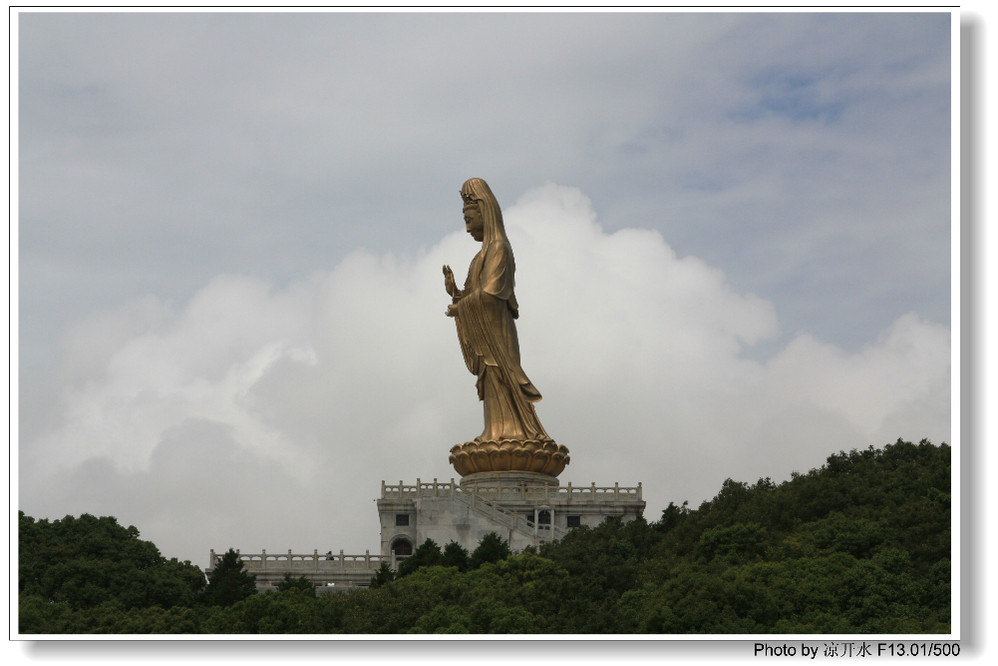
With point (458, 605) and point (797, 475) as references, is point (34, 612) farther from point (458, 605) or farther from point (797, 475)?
point (797, 475)

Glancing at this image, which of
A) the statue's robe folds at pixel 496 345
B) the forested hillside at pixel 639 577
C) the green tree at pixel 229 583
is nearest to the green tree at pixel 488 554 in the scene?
the forested hillside at pixel 639 577

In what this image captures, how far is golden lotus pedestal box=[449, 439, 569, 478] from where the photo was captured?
46.0m

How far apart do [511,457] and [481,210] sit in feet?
24.0

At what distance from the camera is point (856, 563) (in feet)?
95.6

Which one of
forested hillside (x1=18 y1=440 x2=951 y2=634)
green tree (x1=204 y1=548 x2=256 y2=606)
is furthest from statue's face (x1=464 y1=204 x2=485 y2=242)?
green tree (x1=204 y1=548 x2=256 y2=606)

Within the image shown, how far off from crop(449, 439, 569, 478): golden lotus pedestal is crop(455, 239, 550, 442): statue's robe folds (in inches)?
15.2

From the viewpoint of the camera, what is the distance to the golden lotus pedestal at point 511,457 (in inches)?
1810

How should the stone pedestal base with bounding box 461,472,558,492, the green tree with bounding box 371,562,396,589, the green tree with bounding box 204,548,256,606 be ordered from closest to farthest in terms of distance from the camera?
the green tree with bounding box 204,548,256,606 → the green tree with bounding box 371,562,396,589 → the stone pedestal base with bounding box 461,472,558,492

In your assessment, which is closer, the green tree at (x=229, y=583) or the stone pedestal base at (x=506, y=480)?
the green tree at (x=229, y=583)

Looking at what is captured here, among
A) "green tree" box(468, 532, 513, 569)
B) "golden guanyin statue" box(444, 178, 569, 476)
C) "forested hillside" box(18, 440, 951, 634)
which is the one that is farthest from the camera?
"golden guanyin statue" box(444, 178, 569, 476)

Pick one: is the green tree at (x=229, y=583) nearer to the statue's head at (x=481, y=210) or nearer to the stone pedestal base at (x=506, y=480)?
the stone pedestal base at (x=506, y=480)

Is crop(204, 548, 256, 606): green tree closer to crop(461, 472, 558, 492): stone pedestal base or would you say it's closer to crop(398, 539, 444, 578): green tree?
crop(398, 539, 444, 578): green tree

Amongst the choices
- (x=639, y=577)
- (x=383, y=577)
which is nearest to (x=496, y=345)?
(x=383, y=577)
